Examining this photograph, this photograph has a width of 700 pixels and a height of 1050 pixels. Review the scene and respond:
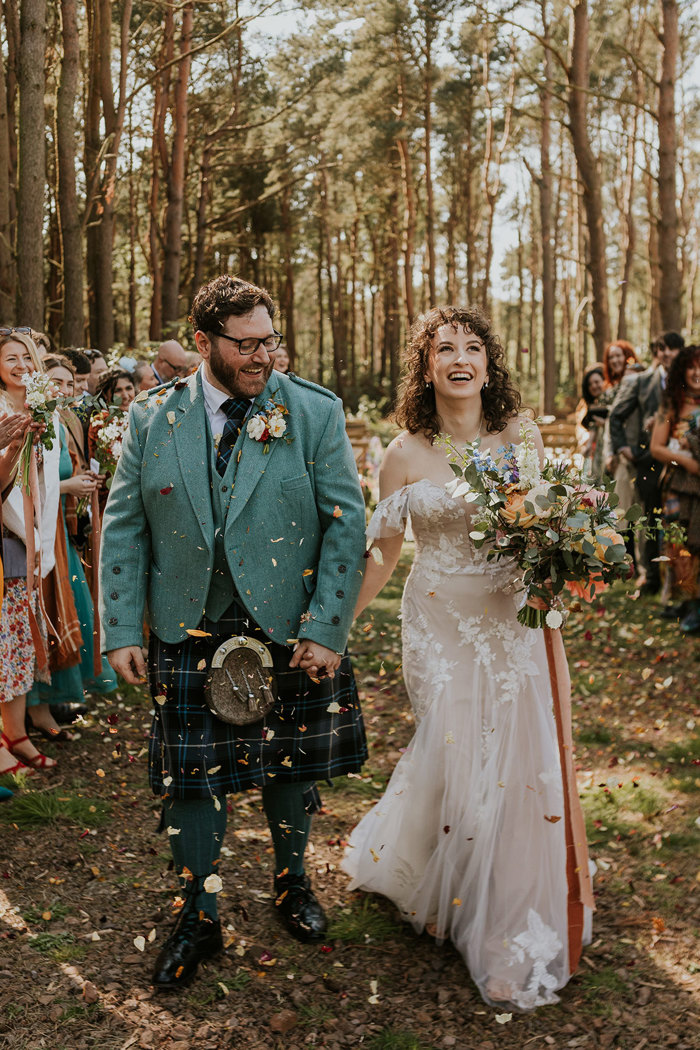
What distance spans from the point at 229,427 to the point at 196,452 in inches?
6.6

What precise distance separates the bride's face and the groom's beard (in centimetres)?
76

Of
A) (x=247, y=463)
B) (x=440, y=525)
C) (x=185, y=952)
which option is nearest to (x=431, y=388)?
(x=440, y=525)

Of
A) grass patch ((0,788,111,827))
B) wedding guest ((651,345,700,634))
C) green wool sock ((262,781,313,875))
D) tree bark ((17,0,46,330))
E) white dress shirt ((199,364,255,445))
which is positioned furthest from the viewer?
tree bark ((17,0,46,330))

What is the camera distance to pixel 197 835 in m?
3.47

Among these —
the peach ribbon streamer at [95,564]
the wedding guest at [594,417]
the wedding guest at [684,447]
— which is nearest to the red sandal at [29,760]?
the peach ribbon streamer at [95,564]

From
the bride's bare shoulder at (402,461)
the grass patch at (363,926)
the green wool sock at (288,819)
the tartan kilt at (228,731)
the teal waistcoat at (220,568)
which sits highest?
the bride's bare shoulder at (402,461)

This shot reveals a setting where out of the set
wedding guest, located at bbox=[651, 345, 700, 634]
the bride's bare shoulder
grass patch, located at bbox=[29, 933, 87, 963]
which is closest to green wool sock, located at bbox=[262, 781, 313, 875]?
grass patch, located at bbox=[29, 933, 87, 963]

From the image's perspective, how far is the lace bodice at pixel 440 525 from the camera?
3.69 meters

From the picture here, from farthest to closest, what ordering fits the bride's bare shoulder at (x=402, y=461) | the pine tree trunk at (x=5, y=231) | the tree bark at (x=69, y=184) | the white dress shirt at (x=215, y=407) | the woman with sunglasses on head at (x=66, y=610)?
the tree bark at (x=69, y=184)
the pine tree trunk at (x=5, y=231)
the woman with sunglasses on head at (x=66, y=610)
the bride's bare shoulder at (x=402, y=461)
the white dress shirt at (x=215, y=407)

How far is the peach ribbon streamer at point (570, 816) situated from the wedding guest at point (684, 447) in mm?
4307

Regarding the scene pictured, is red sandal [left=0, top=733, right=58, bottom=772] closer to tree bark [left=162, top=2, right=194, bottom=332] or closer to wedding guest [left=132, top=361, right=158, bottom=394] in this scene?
wedding guest [left=132, top=361, right=158, bottom=394]

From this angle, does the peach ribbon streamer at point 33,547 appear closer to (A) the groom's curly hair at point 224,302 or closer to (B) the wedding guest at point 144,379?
(A) the groom's curly hair at point 224,302

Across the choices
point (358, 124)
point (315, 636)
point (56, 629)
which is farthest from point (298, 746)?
point (358, 124)

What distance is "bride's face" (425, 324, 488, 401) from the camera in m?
3.73
